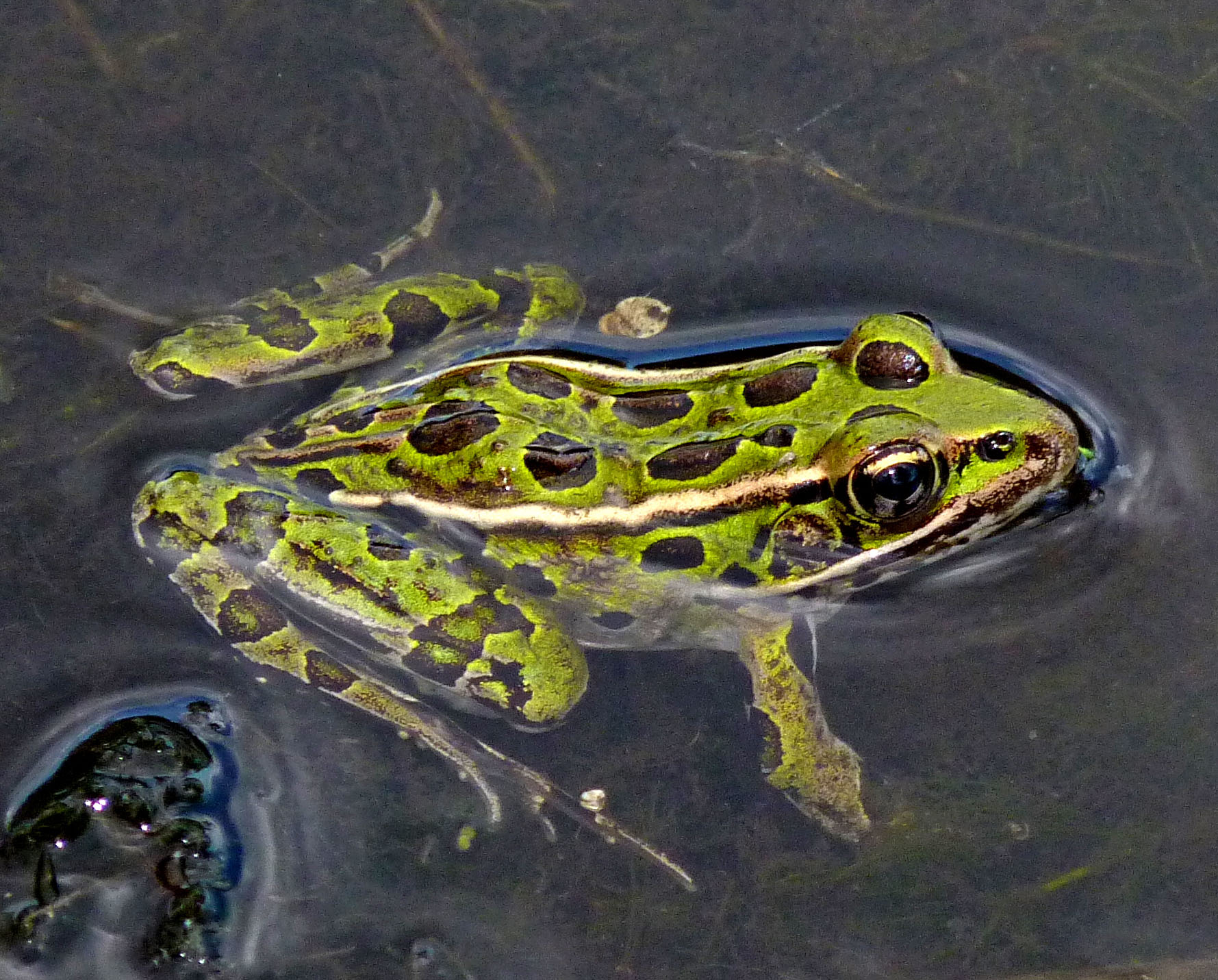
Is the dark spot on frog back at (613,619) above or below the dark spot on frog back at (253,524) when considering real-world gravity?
above

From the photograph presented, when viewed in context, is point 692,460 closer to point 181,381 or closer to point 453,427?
point 453,427

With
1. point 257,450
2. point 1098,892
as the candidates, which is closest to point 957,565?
point 1098,892

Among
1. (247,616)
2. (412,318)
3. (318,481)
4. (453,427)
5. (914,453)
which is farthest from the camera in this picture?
(412,318)

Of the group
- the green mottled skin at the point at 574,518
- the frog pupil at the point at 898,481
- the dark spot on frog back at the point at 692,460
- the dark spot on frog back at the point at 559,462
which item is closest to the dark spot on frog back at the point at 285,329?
the green mottled skin at the point at 574,518

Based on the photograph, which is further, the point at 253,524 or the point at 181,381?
the point at 181,381

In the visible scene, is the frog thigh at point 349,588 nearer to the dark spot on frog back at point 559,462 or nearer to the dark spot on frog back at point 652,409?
the dark spot on frog back at point 559,462

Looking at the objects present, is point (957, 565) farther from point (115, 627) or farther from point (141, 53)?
point (141, 53)

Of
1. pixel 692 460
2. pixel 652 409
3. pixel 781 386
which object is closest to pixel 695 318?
pixel 652 409
